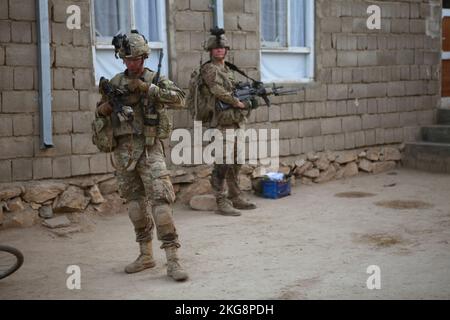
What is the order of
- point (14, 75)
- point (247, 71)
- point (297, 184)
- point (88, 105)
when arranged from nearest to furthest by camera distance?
point (14, 75) < point (88, 105) < point (247, 71) < point (297, 184)

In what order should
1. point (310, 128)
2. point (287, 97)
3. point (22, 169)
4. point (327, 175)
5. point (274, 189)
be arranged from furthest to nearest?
point (327, 175), point (310, 128), point (287, 97), point (274, 189), point (22, 169)

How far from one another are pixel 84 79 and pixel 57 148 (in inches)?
34.5

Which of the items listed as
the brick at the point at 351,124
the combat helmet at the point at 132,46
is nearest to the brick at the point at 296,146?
the brick at the point at 351,124

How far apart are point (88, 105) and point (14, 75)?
2.98ft

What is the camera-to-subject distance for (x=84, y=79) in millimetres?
6855

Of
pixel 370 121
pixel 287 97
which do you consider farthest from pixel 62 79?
pixel 370 121

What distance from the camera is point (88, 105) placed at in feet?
22.6

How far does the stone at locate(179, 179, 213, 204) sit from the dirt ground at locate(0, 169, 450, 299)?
0.27m

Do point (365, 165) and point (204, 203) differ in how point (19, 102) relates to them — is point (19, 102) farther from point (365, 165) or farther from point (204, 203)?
point (365, 165)

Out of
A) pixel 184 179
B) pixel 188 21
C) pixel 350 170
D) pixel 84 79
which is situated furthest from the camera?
pixel 350 170

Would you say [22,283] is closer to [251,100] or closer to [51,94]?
[51,94]

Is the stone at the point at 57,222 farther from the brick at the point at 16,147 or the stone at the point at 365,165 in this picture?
the stone at the point at 365,165

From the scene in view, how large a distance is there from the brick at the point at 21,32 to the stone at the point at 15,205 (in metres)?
1.75
